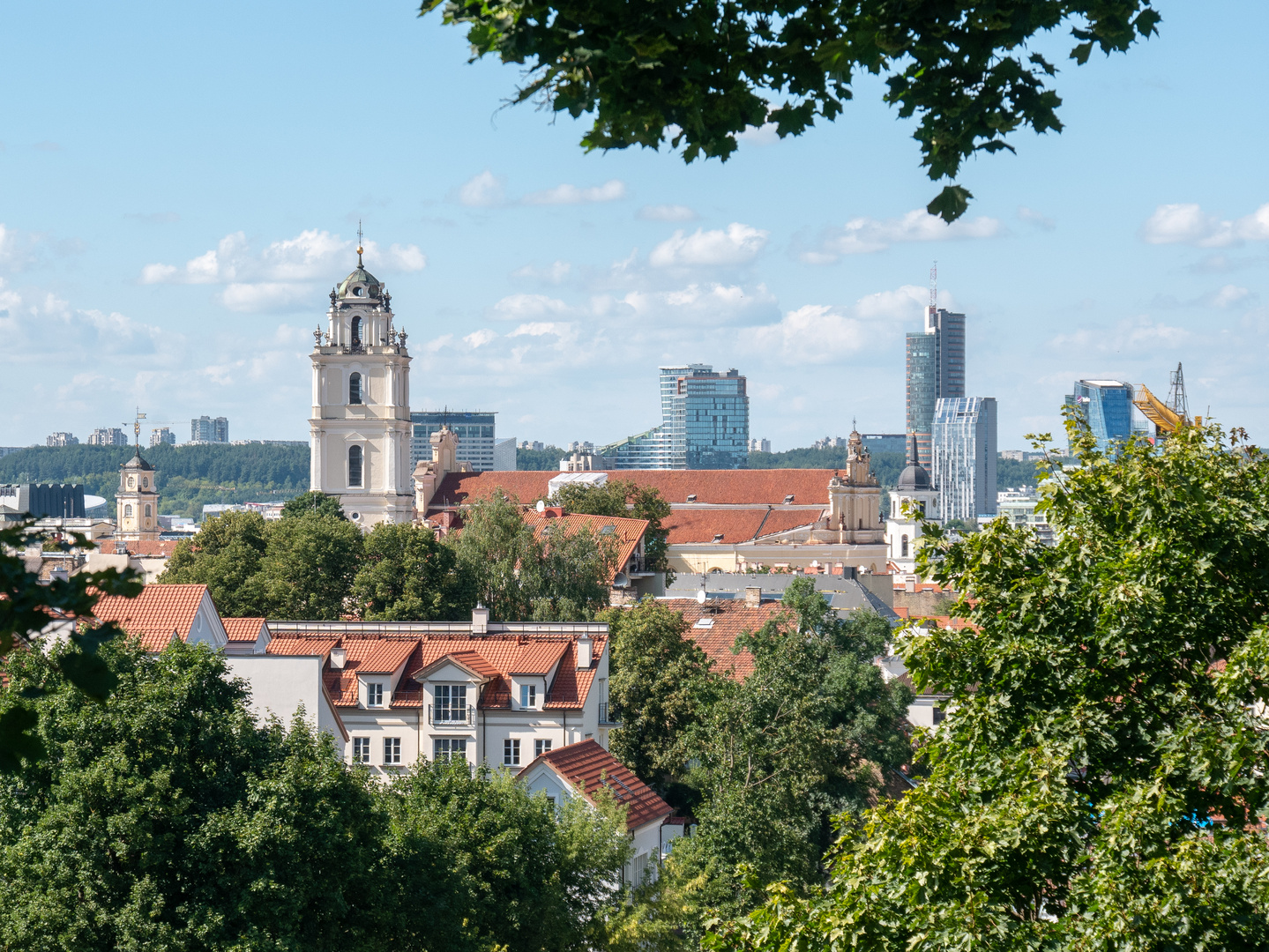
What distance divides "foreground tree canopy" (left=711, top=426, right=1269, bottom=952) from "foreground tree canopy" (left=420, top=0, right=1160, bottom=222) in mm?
7767

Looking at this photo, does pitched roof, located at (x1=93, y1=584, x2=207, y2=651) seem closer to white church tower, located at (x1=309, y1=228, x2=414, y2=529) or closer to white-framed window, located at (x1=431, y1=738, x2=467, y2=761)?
white-framed window, located at (x1=431, y1=738, x2=467, y2=761)

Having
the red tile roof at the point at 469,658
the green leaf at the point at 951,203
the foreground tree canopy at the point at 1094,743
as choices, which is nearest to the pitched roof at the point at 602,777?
the red tile roof at the point at 469,658

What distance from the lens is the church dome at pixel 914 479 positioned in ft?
473

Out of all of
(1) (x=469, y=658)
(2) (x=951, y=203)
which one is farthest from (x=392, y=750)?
(2) (x=951, y=203)

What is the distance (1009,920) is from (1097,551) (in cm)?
489

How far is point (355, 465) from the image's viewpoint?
12156cm

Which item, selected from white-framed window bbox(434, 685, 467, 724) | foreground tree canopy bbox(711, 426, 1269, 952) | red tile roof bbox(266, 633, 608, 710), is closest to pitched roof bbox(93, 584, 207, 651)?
red tile roof bbox(266, 633, 608, 710)

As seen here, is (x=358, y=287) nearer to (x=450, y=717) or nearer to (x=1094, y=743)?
(x=450, y=717)

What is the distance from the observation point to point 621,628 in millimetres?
53375

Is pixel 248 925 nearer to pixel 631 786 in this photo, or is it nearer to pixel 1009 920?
pixel 1009 920

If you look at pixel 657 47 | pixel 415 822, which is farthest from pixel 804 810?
pixel 657 47

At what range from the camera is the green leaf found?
9.20 m

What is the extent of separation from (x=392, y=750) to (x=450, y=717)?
2.06 meters

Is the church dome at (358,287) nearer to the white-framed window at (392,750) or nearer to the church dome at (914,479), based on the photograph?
the church dome at (914,479)
